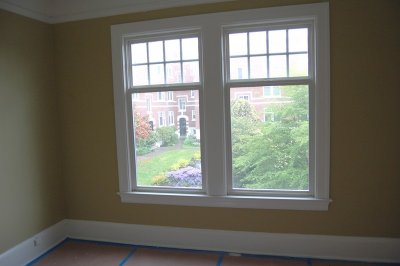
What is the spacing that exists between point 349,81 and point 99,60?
8.85ft

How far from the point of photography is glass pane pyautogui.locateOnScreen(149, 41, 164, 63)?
325 cm

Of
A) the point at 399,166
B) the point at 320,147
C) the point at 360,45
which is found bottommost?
the point at 399,166

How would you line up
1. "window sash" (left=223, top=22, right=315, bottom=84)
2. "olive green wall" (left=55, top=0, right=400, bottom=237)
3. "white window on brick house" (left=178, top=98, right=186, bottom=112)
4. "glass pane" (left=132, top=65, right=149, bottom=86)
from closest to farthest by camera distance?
"olive green wall" (left=55, top=0, right=400, bottom=237) < "window sash" (left=223, top=22, right=315, bottom=84) < "white window on brick house" (left=178, top=98, right=186, bottom=112) < "glass pane" (left=132, top=65, right=149, bottom=86)

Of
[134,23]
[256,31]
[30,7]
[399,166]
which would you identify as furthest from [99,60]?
[399,166]

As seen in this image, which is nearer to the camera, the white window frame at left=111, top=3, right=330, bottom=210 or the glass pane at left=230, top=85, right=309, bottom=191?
the white window frame at left=111, top=3, right=330, bottom=210

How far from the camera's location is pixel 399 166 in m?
2.75

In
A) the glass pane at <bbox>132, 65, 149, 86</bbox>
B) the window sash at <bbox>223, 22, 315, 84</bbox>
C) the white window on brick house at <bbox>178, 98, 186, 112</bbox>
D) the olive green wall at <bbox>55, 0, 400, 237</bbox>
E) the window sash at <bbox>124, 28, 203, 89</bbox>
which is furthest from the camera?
the glass pane at <bbox>132, 65, 149, 86</bbox>

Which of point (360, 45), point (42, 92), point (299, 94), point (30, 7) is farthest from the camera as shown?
point (42, 92)

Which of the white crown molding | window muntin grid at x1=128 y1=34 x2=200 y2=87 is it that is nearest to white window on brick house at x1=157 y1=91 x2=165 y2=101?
window muntin grid at x1=128 y1=34 x2=200 y2=87

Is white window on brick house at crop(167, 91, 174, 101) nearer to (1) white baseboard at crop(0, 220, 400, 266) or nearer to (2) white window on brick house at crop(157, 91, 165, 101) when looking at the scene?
(2) white window on brick house at crop(157, 91, 165, 101)

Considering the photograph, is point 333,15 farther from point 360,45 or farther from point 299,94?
point 299,94

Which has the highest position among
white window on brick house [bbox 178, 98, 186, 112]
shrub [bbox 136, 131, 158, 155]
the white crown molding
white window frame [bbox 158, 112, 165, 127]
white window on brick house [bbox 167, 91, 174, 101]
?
the white crown molding

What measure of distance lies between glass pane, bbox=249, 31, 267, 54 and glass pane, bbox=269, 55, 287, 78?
0.40 feet

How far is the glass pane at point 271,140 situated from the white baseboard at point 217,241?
0.56 meters
